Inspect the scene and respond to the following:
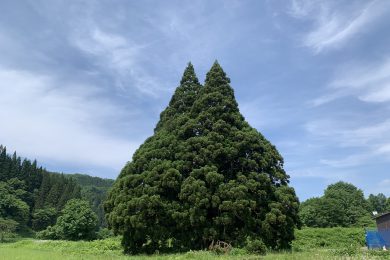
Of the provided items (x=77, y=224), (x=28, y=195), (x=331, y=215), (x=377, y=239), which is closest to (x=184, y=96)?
(x=377, y=239)

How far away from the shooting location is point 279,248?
2095 cm

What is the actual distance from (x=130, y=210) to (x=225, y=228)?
5.30 m

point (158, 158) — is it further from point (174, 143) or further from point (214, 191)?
point (214, 191)

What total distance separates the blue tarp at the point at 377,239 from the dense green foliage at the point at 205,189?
707cm

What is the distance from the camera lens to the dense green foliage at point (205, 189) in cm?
2025

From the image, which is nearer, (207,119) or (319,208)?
(207,119)

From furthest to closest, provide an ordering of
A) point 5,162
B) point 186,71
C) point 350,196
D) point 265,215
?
point 5,162 < point 350,196 < point 186,71 < point 265,215

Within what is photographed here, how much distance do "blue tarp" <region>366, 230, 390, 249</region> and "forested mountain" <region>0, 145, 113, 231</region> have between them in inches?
2340

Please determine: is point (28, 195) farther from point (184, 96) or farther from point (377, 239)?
point (377, 239)

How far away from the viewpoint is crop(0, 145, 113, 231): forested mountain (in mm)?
73125

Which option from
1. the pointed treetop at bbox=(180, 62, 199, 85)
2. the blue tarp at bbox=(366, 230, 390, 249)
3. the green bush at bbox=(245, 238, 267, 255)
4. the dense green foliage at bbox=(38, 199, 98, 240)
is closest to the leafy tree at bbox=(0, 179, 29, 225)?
the dense green foliage at bbox=(38, 199, 98, 240)

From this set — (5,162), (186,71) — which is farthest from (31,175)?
(186,71)

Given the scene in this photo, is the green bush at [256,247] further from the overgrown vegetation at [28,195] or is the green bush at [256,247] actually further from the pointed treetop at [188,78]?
the overgrown vegetation at [28,195]

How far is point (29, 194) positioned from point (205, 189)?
83040mm
